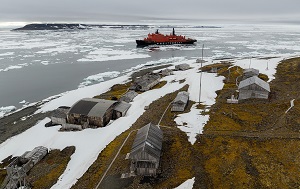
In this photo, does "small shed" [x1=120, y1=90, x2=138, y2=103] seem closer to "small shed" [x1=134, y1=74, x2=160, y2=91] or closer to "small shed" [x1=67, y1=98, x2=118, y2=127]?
"small shed" [x1=134, y1=74, x2=160, y2=91]

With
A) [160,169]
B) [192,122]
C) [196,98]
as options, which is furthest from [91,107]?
[196,98]

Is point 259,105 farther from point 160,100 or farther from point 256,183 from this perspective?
point 256,183

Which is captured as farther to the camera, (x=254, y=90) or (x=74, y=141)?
(x=254, y=90)

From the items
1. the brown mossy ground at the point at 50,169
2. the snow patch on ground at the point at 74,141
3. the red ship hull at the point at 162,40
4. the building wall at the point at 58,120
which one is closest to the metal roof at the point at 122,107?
Result: the snow patch on ground at the point at 74,141

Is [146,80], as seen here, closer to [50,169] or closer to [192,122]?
[192,122]

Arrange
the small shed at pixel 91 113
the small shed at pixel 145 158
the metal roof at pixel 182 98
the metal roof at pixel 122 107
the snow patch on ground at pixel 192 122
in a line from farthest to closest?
the metal roof at pixel 122 107 < the metal roof at pixel 182 98 < the small shed at pixel 91 113 < the snow patch on ground at pixel 192 122 < the small shed at pixel 145 158

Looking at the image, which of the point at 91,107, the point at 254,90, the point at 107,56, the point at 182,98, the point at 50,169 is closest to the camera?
the point at 50,169

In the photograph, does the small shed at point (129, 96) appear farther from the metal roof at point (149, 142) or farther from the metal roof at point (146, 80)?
the metal roof at point (149, 142)

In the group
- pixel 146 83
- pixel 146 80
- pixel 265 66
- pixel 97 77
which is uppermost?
pixel 265 66

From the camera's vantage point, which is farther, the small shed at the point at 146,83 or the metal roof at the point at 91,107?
the small shed at the point at 146,83
